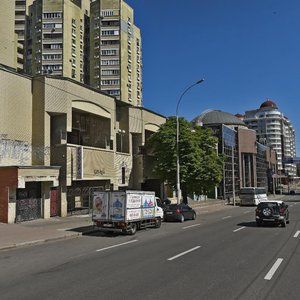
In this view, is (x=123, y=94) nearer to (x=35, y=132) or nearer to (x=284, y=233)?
(x=35, y=132)

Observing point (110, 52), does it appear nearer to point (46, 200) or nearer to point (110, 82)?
point (110, 82)

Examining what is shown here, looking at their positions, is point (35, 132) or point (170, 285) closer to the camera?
point (170, 285)

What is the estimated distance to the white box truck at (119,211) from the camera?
20859 millimetres

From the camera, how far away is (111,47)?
341ft

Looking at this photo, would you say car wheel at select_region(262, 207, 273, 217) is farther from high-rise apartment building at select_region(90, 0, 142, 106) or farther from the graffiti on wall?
high-rise apartment building at select_region(90, 0, 142, 106)

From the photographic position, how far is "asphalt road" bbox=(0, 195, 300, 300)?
8.37 metres

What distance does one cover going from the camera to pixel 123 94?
103 metres

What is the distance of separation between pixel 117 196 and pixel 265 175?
98459 mm

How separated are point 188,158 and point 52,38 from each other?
6760 cm

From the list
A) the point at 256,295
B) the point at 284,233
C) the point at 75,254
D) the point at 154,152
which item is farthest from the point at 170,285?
the point at 154,152

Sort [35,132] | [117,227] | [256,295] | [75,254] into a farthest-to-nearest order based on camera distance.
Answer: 1. [35,132]
2. [117,227]
3. [75,254]
4. [256,295]

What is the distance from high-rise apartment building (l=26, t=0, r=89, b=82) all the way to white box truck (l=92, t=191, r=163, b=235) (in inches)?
3006

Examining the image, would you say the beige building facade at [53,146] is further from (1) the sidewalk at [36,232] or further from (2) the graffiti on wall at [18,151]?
(1) the sidewalk at [36,232]

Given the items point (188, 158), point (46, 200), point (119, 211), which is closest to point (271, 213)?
point (119, 211)
